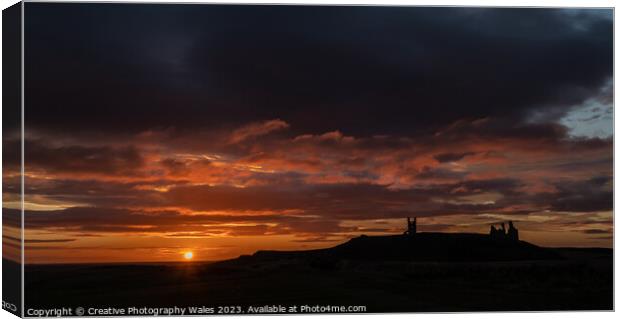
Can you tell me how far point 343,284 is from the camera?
1916 centimetres

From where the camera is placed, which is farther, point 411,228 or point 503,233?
point 503,233

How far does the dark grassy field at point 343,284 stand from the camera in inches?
730

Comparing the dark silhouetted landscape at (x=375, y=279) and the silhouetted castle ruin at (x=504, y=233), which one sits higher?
the silhouetted castle ruin at (x=504, y=233)

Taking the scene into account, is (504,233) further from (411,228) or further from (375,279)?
(375,279)

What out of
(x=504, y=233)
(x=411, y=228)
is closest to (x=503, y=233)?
(x=504, y=233)

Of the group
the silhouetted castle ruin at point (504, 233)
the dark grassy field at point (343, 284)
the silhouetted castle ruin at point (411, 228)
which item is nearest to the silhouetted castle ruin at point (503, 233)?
the silhouetted castle ruin at point (504, 233)

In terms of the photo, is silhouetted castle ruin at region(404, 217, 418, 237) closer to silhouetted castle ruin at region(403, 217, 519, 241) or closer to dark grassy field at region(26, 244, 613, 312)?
dark grassy field at region(26, 244, 613, 312)

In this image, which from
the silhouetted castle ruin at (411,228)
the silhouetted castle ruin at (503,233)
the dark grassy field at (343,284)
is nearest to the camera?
the dark grassy field at (343,284)

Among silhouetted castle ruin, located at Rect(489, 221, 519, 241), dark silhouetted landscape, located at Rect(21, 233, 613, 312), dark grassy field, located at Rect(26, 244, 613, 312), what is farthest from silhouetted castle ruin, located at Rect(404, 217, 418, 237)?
silhouetted castle ruin, located at Rect(489, 221, 519, 241)

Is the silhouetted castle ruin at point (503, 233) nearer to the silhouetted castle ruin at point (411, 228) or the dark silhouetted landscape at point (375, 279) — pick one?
the dark silhouetted landscape at point (375, 279)

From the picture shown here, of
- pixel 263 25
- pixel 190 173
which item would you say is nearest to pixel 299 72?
pixel 263 25

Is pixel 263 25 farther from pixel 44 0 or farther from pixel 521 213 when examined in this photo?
pixel 521 213

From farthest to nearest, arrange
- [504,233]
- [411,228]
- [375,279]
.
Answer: [504,233] → [375,279] → [411,228]

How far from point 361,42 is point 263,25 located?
1683mm
